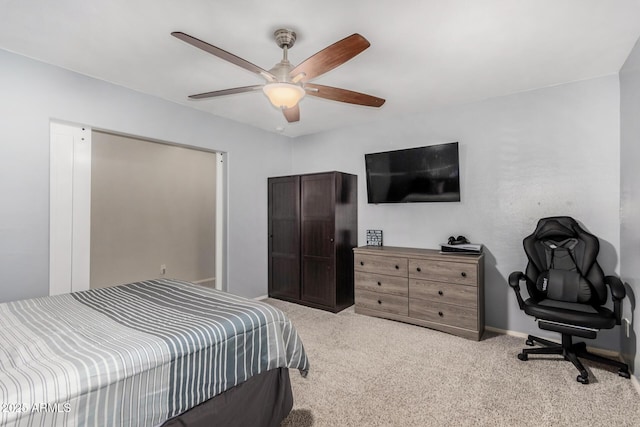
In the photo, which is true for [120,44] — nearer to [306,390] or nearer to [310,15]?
[310,15]

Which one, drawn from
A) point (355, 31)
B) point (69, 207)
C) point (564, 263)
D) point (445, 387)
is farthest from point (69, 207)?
point (564, 263)

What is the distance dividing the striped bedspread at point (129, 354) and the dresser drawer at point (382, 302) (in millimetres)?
1836

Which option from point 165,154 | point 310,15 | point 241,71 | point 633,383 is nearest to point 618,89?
point 633,383

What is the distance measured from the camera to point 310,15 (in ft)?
6.16

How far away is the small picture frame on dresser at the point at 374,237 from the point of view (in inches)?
159

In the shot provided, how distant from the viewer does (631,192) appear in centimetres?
233

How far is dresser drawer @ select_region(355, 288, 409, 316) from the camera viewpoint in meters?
3.41

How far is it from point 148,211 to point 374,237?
3.41 meters

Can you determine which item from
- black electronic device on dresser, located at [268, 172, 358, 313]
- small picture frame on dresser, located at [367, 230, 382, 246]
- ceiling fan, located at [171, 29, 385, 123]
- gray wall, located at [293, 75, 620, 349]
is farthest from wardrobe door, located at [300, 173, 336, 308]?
ceiling fan, located at [171, 29, 385, 123]

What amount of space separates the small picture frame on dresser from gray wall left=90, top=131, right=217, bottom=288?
7.82 feet

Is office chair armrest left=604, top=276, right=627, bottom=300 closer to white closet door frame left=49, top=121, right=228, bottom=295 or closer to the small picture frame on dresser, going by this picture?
the small picture frame on dresser

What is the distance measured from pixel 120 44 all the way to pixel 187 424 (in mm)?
2518

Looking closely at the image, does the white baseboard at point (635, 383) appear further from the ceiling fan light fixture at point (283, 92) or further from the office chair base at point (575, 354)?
the ceiling fan light fixture at point (283, 92)

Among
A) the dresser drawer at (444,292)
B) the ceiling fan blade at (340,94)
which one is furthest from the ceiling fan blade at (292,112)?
the dresser drawer at (444,292)
